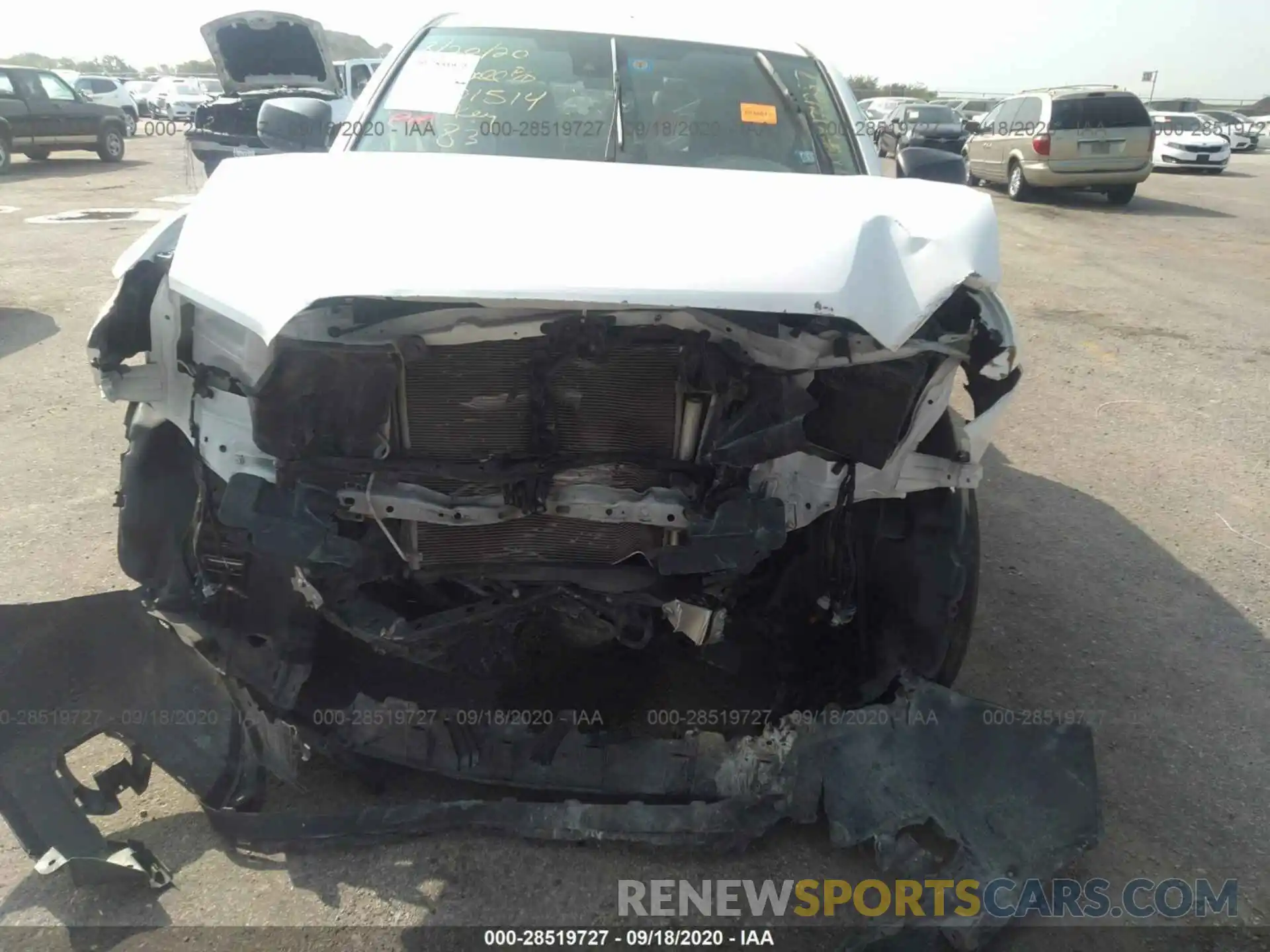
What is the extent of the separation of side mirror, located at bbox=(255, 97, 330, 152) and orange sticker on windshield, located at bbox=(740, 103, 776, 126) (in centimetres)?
155

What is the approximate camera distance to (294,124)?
10.7 ft

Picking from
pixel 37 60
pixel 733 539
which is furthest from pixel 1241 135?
pixel 37 60

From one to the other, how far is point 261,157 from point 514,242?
1107 mm

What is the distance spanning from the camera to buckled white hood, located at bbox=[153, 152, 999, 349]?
176 centimetres

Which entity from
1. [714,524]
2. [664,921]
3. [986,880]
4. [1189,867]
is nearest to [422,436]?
[714,524]

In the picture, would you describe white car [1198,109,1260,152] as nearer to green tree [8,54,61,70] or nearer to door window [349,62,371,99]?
door window [349,62,371,99]

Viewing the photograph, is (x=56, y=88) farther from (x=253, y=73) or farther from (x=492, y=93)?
(x=492, y=93)

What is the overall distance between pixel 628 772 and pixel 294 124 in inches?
101

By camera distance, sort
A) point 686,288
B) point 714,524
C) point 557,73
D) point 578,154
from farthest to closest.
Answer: point 557,73, point 578,154, point 714,524, point 686,288

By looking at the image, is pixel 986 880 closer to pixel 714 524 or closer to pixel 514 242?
pixel 714 524

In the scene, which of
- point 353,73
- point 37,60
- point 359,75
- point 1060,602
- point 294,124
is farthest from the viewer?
point 37,60

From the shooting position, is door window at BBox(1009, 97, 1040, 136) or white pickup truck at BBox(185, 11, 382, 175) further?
door window at BBox(1009, 97, 1040, 136)

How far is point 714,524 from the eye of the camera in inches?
79.4

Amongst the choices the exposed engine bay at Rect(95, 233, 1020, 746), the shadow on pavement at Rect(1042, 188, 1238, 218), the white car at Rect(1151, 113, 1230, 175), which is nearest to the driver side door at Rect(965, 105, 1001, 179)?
the shadow on pavement at Rect(1042, 188, 1238, 218)
